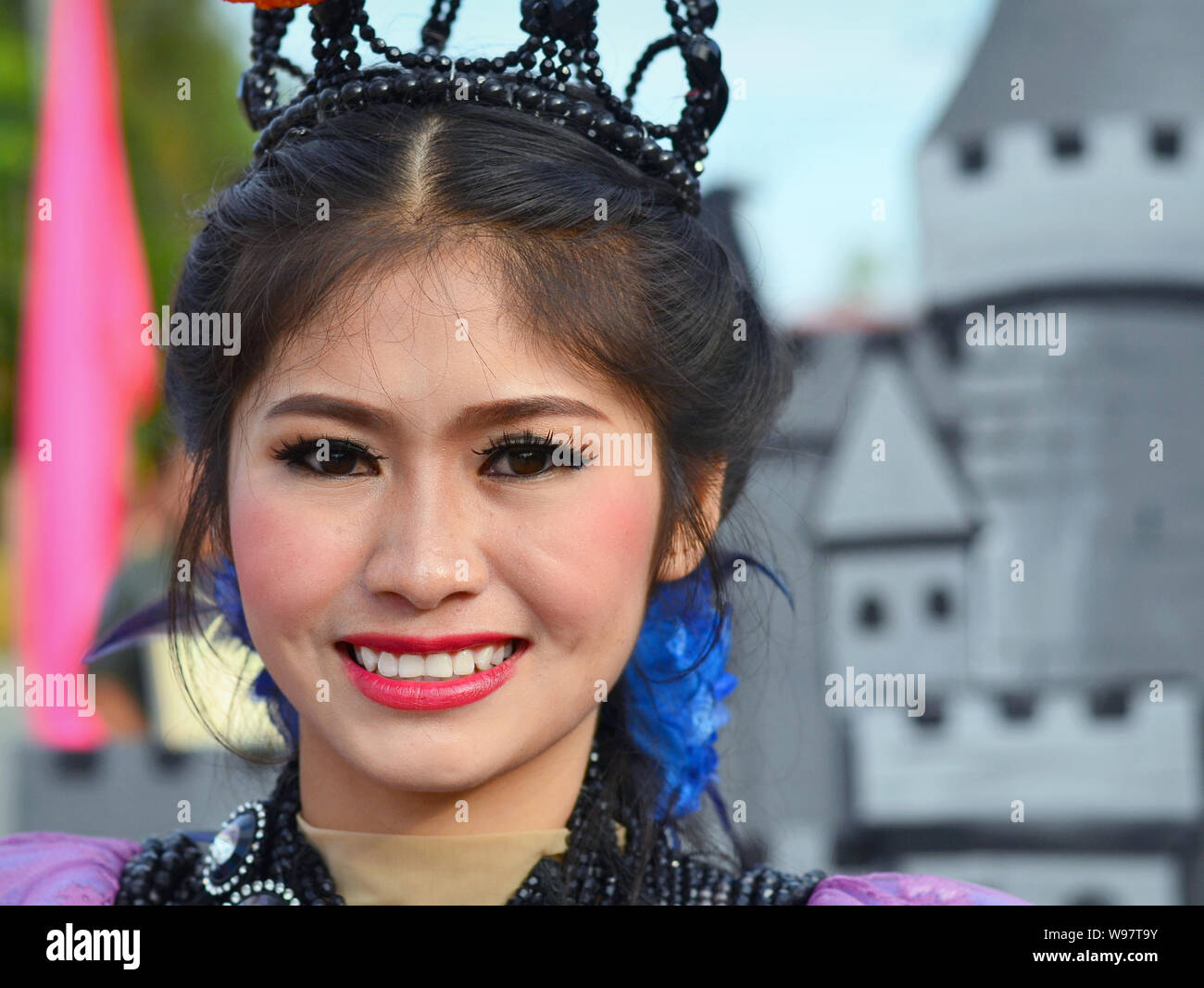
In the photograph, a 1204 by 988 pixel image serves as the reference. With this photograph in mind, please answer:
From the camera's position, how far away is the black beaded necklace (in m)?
1.62

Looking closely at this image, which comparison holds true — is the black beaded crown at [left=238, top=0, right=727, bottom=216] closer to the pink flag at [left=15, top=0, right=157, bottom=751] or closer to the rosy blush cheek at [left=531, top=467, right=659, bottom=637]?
the rosy blush cheek at [left=531, top=467, right=659, bottom=637]

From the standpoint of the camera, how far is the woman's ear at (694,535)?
1.70 metres

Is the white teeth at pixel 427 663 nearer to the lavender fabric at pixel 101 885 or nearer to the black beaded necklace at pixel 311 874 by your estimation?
the black beaded necklace at pixel 311 874

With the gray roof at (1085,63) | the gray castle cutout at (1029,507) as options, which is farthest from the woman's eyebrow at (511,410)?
the gray roof at (1085,63)

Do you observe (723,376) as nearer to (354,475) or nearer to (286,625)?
(354,475)

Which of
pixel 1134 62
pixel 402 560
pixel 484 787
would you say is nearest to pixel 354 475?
pixel 402 560

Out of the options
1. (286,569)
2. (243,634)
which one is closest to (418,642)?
(286,569)

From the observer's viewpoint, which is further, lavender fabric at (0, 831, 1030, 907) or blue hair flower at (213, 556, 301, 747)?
blue hair flower at (213, 556, 301, 747)

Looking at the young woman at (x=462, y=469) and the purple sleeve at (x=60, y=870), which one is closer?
the young woman at (x=462, y=469)

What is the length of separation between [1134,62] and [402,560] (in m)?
6.50

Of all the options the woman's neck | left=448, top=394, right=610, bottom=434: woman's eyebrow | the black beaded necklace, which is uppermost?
left=448, top=394, right=610, bottom=434: woman's eyebrow

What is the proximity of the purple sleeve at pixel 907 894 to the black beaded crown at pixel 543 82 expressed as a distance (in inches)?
33.4

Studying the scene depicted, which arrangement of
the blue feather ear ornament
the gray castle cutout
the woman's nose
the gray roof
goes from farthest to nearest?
the gray roof < the gray castle cutout < the blue feather ear ornament < the woman's nose

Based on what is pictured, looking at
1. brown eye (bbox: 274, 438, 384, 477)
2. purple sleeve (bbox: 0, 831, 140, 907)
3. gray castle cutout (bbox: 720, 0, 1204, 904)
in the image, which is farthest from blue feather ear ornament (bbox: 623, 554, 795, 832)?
gray castle cutout (bbox: 720, 0, 1204, 904)
